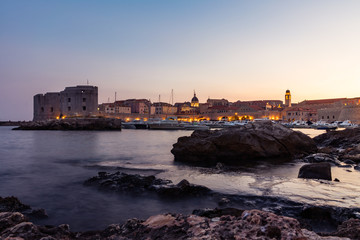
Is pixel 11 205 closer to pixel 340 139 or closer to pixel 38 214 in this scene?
pixel 38 214

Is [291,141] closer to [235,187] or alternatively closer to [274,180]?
[274,180]

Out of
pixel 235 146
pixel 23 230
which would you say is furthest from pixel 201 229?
pixel 235 146

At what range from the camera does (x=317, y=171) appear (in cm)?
771

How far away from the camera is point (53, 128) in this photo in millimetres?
51188

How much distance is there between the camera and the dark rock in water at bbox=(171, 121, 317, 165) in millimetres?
11773

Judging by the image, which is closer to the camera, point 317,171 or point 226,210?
point 226,210

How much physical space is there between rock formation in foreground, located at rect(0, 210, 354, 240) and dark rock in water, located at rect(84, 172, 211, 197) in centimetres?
266

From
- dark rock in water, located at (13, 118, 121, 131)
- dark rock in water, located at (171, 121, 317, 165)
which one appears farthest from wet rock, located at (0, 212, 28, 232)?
dark rock in water, located at (13, 118, 121, 131)

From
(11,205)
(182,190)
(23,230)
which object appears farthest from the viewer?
(182,190)

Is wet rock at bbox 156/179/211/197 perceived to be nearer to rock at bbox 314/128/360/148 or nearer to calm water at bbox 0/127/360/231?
calm water at bbox 0/127/360/231

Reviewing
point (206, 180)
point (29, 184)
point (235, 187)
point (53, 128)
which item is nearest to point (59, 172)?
point (29, 184)

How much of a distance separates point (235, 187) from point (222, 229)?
13.7 feet

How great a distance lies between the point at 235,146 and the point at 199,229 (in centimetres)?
935

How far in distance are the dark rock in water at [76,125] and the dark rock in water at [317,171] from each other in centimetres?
4820
